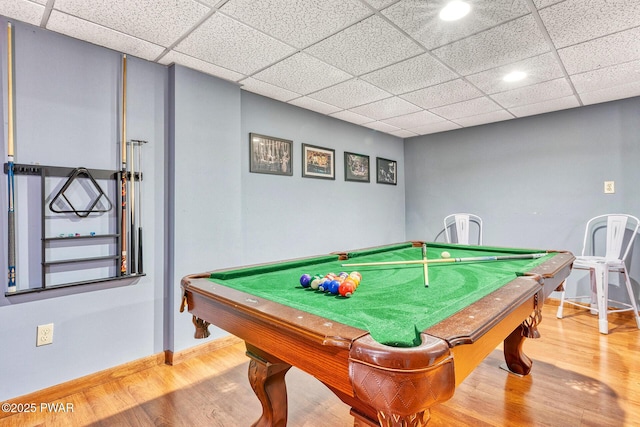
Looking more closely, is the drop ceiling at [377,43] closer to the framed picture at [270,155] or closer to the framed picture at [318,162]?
the framed picture at [270,155]

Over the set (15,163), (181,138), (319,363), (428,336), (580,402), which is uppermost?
(181,138)

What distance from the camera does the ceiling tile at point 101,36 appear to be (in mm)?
1941

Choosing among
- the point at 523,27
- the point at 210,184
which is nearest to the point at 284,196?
the point at 210,184

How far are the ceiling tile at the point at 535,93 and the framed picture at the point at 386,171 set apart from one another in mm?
1714

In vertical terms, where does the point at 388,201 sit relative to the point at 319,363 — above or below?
above

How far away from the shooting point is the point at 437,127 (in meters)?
4.55

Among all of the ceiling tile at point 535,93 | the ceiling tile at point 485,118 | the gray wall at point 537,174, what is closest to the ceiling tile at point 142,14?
the ceiling tile at point 535,93

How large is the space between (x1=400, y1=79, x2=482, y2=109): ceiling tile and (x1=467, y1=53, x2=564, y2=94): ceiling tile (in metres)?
0.10

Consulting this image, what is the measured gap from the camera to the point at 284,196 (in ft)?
11.4

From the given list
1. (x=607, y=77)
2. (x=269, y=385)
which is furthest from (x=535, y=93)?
(x=269, y=385)

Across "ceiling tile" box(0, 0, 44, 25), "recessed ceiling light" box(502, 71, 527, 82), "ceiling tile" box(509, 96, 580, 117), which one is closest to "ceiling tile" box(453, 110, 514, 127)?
"ceiling tile" box(509, 96, 580, 117)

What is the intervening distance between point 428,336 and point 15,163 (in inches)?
94.5

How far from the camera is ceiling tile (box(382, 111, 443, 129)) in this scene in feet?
12.9

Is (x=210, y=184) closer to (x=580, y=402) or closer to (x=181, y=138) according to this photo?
(x=181, y=138)
